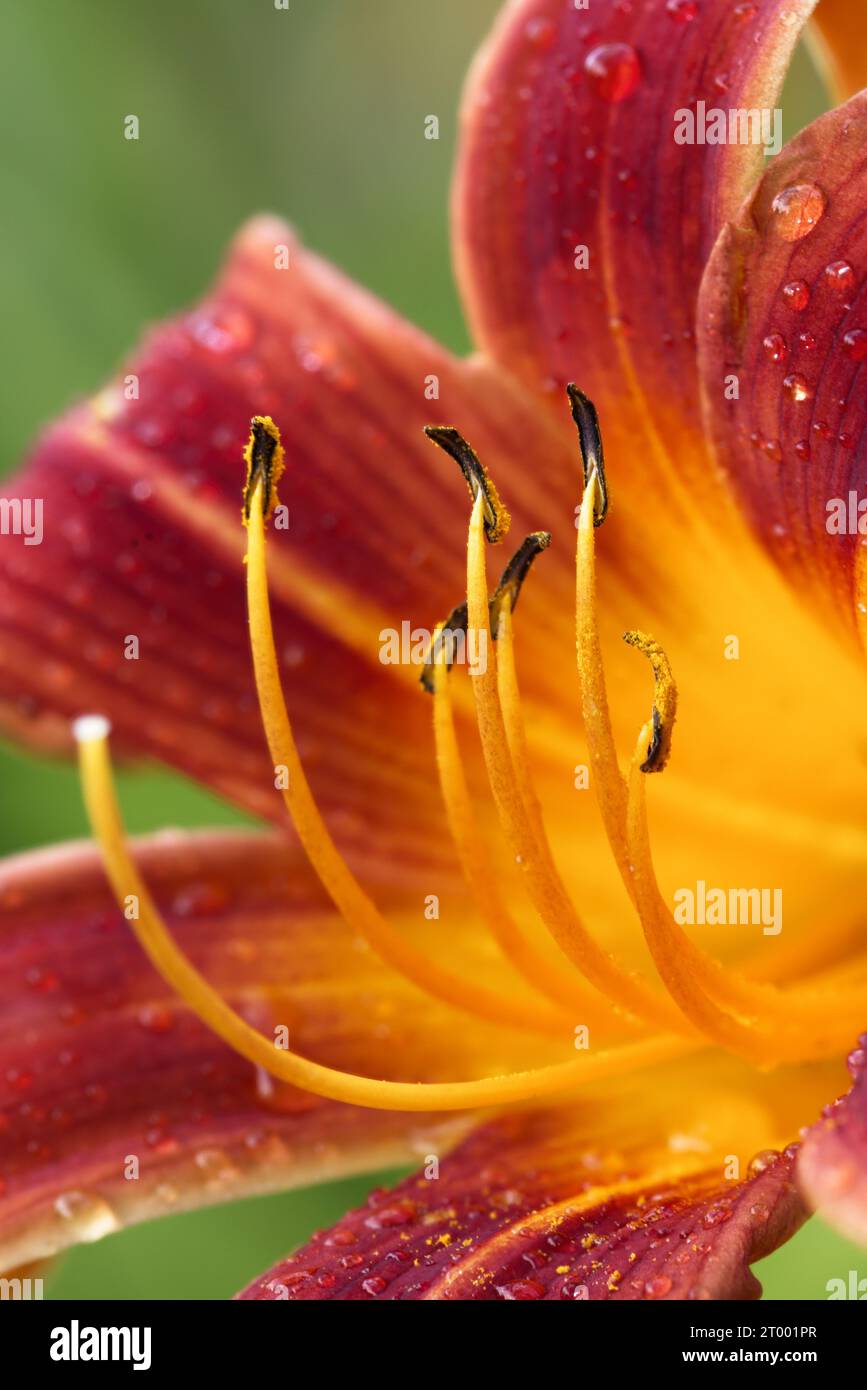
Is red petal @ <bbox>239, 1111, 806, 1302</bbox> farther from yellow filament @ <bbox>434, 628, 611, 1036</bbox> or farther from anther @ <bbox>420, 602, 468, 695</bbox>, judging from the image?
anther @ <bbox>420, 602, 468, 695</bbox>

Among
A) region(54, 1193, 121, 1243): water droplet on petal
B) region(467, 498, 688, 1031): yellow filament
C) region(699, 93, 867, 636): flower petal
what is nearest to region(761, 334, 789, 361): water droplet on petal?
region(699, 93, 867, 636): flower petal

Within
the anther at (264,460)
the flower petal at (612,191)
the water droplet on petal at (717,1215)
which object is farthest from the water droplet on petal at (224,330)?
the water droplet on petal at (717,1215)

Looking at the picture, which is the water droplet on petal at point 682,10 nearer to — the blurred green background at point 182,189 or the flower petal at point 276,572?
the flower petal at point 276,572

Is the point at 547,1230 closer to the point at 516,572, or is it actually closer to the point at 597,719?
the point at 597,719

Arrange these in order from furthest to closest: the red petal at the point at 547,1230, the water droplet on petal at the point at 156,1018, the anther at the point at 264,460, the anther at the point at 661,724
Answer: the water droplet on petal at the point at 156,1018 < the anther at the point at 264,460 < the anther at the point at 661,724 < the red petal at the point at 547,1230

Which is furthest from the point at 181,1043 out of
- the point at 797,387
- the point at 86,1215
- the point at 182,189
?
the point at 182,189

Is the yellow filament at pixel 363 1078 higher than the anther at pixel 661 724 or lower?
lower

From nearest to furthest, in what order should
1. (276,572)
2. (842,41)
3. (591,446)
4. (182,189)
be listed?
(591,446) → (842,41) → (276,572) → (182,189)
